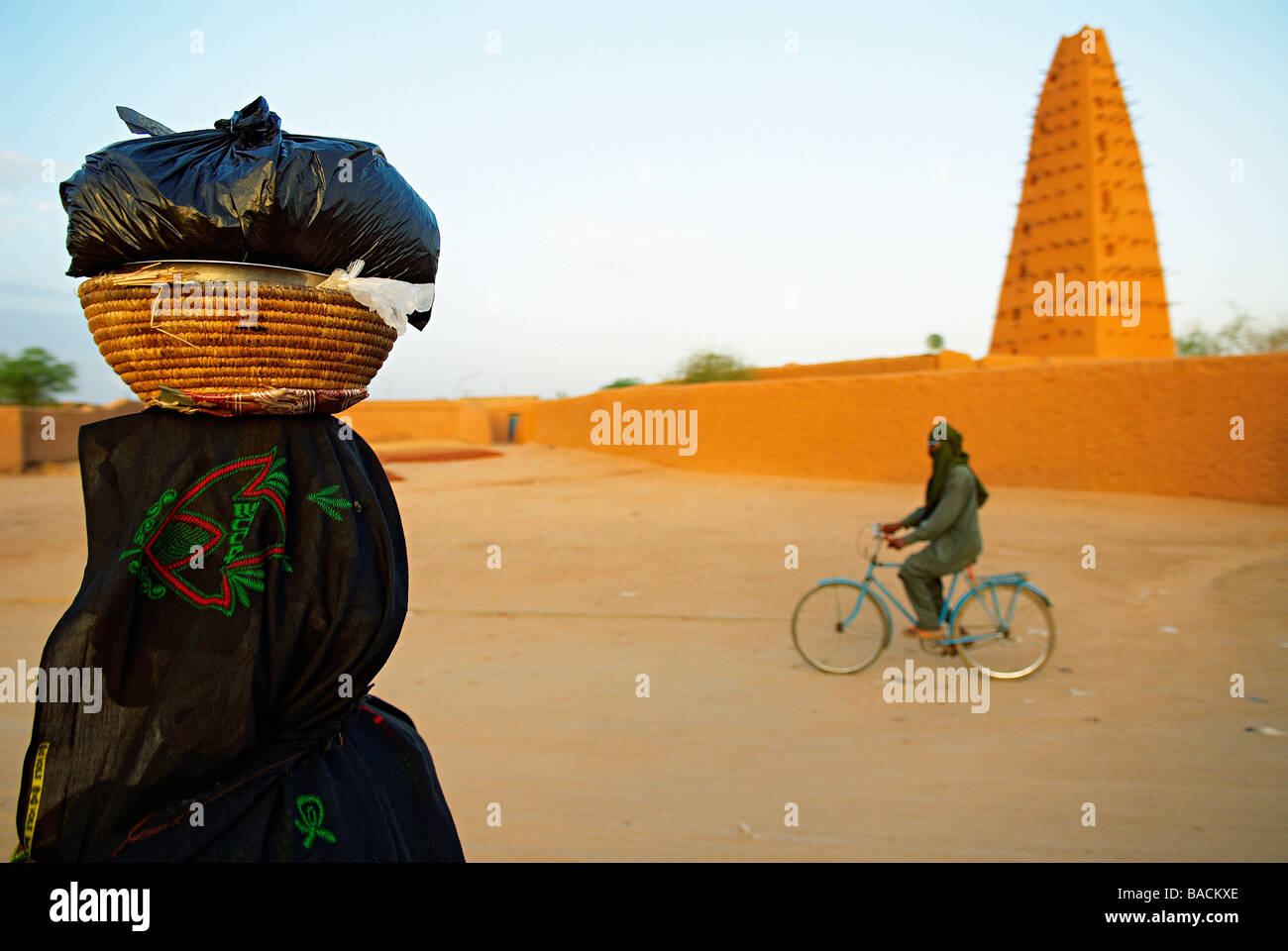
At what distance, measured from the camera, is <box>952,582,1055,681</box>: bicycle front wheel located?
6.24 m

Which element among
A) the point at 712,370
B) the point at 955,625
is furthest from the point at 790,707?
the point at 712,370

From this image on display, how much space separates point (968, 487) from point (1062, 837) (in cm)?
277

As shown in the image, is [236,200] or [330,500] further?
[330,500]

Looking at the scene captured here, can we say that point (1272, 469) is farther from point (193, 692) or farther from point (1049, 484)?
point (193, 692)

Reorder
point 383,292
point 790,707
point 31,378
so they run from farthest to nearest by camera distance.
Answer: point 31,378 → point 790,707 → point 383,292

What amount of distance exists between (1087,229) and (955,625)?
72.0 ft

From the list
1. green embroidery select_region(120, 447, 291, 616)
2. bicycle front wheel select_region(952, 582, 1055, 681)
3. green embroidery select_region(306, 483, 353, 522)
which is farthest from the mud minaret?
green embroidery select_region(120, 447, 291, 616)

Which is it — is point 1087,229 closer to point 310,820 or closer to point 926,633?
point 926,633

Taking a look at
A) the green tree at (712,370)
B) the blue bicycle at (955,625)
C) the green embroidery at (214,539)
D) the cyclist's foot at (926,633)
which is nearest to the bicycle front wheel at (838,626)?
the blue bicycle at (955,625)

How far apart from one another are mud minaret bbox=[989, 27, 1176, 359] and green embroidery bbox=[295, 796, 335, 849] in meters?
25.3

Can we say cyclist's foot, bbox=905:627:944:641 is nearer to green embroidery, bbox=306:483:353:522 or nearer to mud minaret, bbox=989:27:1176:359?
green embroidery, bbox=306:483:353:522

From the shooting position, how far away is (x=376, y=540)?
4.75ft

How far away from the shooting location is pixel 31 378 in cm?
2244

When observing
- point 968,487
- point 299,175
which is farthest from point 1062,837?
point 299,175
